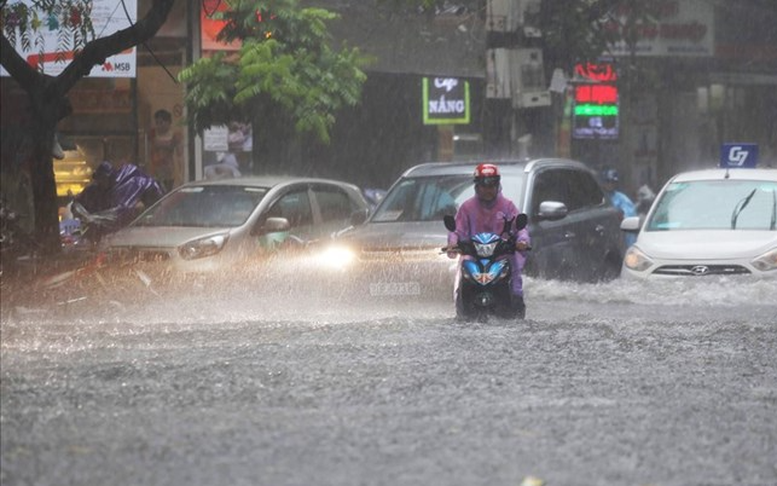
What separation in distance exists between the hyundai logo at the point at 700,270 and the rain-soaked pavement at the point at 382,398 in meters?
0.96

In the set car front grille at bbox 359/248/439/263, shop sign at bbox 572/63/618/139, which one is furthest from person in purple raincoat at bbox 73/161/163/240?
shop sign at bbox 572/63/618/139

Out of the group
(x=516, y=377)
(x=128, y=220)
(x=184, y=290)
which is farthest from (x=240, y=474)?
(x=128, y=220)

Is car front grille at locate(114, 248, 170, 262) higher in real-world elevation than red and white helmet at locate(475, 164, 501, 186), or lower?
lower

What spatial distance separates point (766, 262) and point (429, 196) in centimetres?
326

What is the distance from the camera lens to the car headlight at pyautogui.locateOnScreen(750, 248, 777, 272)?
14.5m

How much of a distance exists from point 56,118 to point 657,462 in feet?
28.2

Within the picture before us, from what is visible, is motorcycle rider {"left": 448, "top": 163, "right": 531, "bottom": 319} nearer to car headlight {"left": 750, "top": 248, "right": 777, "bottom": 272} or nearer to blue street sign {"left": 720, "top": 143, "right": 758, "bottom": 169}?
car headlight {"left": 750, "top": 248, "right": 777, "bottom": 272}

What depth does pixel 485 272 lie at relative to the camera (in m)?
12.2

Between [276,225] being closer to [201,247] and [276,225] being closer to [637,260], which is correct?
[201,247]

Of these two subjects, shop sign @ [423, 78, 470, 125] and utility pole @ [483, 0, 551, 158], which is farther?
shop sign @ [423, 78, 470, 125]

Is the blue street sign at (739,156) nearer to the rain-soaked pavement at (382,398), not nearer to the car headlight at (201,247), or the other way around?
the rain-soaked pavement at (382,398)

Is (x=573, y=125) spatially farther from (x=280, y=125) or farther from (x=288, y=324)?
(x=288, y=324)

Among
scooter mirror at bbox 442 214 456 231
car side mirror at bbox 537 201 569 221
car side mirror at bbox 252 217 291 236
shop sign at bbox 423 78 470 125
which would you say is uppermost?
shop sign at bbox 423 78 470 125

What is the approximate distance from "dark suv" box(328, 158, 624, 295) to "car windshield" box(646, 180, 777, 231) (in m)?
0.85
